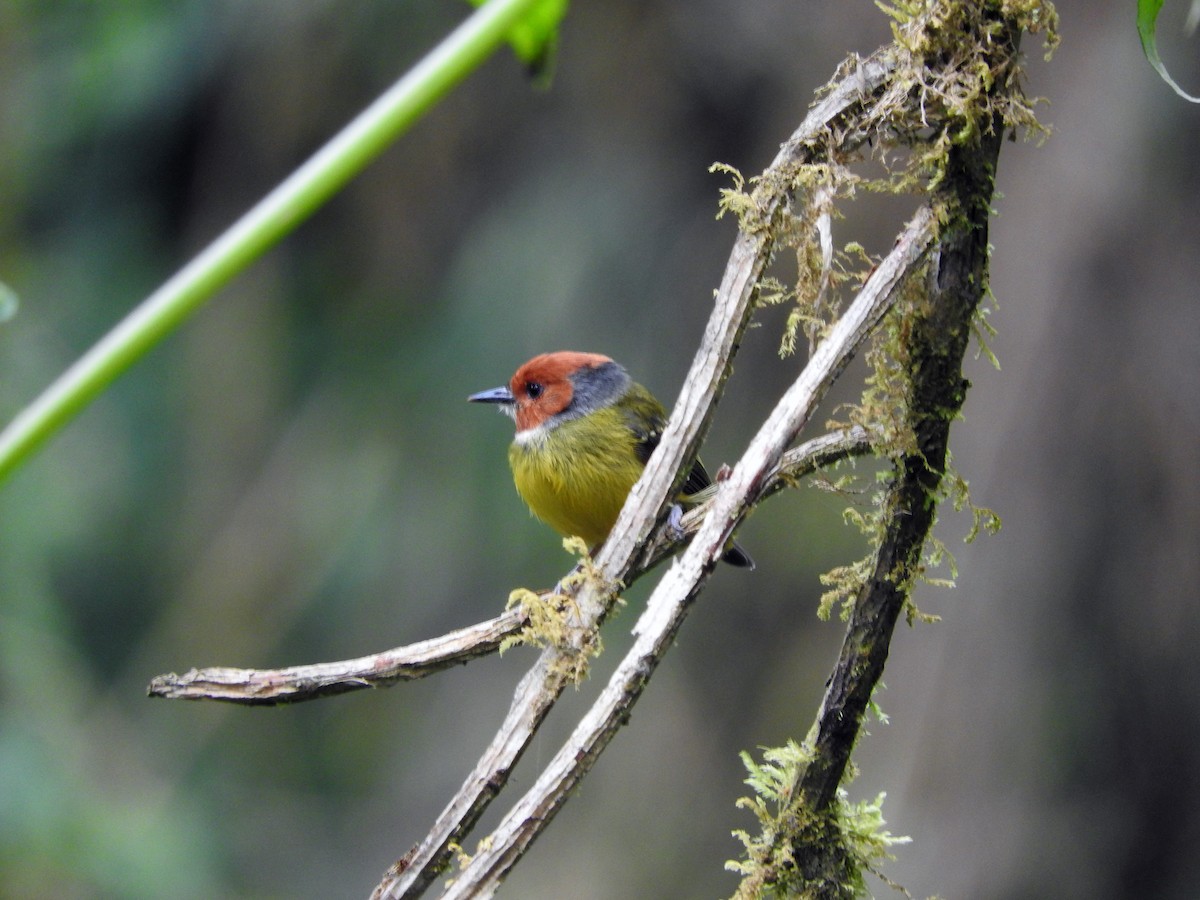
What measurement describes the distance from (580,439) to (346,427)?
8.34 feet

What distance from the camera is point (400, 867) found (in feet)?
5.70

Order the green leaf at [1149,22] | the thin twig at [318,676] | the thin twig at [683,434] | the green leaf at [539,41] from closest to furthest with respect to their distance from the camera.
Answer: the green leaf at [539,41]
the green leaf at [1149,22]
the thin twig at [683,434]
the thin twig at [318,676]

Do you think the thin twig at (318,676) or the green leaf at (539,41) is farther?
the thin twig at (318,676)

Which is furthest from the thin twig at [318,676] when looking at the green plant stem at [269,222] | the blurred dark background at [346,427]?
the blurred dark background at [346,427]

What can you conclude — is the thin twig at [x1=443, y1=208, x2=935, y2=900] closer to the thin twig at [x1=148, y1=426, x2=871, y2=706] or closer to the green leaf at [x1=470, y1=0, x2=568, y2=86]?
the thin twig at [x1=148, y1=426, x2=871, y2=706]

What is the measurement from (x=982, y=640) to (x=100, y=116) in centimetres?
470

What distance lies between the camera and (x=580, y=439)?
14.2 ft

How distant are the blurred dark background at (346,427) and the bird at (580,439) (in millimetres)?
1595

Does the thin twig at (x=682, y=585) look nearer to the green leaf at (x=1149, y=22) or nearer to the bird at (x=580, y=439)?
the green leaf at (x=1149, y=22)

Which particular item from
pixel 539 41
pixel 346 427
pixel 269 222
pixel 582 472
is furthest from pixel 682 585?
pixel 346 427

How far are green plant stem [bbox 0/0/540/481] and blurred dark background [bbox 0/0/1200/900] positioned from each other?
473 cm

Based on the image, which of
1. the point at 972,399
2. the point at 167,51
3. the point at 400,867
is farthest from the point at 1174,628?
the point at 167,51

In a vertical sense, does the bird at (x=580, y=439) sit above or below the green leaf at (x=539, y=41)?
above

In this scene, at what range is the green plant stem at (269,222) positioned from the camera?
81cm
